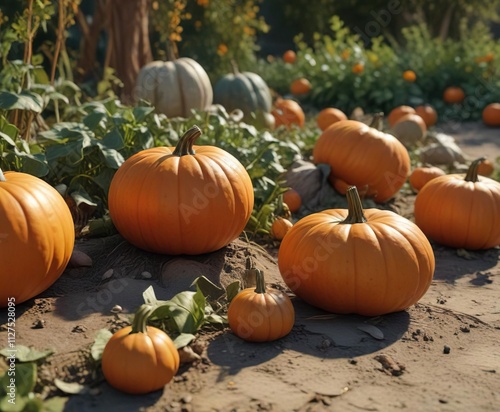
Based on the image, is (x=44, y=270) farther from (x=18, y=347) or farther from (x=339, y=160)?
(x=339, y=160)

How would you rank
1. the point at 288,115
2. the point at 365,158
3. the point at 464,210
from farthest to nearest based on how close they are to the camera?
1. the point at 288,115
2. the point at 365,158
3. the point at 464,210

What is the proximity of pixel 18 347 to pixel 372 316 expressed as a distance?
1.69m

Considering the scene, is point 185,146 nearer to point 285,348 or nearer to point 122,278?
point 122,278

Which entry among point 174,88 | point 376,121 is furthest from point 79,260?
point 174,88

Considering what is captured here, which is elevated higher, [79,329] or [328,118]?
[328,118]

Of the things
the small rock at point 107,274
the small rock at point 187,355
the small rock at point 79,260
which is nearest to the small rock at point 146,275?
the small rock at point 107,274

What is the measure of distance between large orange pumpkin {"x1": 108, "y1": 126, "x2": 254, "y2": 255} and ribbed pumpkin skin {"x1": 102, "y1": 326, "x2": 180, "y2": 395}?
40.7 inches

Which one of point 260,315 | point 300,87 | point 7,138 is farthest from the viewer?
point 300,87

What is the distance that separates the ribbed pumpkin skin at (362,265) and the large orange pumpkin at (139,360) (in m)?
0.96

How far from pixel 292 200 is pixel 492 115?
4.34 meters

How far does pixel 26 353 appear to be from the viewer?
9.61 feet

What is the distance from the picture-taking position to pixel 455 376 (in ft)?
10.1

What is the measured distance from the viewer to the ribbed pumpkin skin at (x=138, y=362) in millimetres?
2760

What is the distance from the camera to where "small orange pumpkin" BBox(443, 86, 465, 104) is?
9047mm
